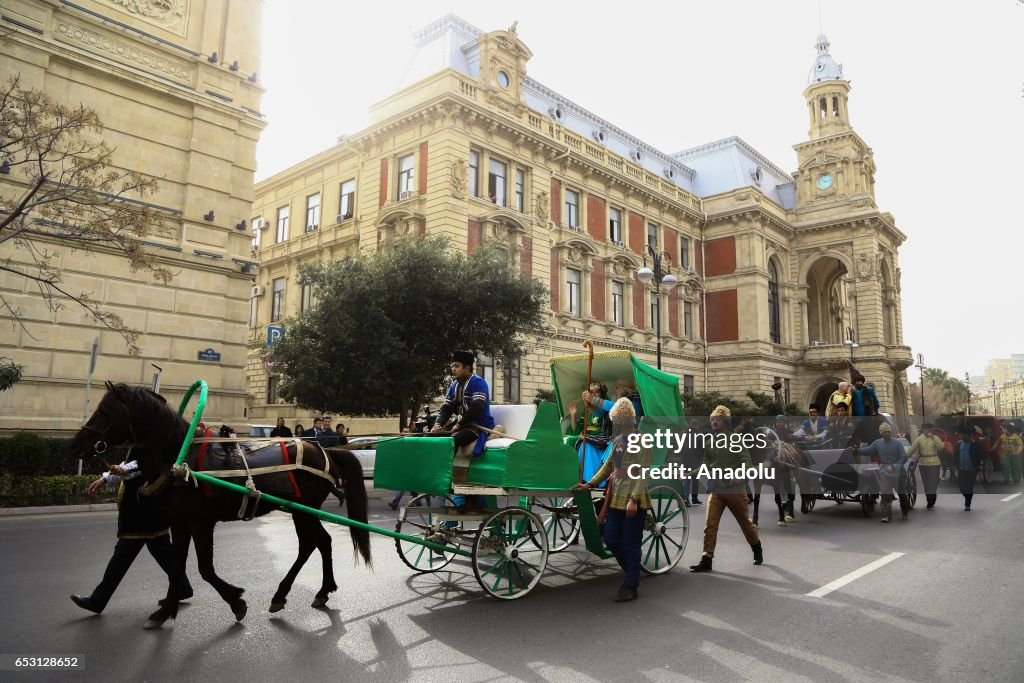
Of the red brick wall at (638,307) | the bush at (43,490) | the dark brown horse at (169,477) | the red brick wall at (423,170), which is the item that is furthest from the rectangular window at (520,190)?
the dark brown horse at (169,477)

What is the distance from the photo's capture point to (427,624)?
6000 millimetres

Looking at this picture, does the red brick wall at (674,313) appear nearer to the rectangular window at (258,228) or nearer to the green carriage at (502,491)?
the rectangular window at (258,228)

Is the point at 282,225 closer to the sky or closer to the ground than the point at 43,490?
closer to the sky

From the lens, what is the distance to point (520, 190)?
33812 millimetres

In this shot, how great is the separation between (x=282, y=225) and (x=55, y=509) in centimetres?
2893

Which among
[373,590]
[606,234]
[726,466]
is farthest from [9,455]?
[606,234]

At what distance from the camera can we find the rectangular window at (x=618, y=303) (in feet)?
128

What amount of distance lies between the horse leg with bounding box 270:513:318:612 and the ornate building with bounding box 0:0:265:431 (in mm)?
13613

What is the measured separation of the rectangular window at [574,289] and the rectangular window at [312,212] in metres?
14.4

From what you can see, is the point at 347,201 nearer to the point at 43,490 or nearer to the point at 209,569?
the point at 43,490

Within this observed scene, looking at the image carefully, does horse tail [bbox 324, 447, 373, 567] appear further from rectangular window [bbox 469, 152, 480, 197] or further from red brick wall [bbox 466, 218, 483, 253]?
rectangular window [bbox 469, 152, 480, 197]

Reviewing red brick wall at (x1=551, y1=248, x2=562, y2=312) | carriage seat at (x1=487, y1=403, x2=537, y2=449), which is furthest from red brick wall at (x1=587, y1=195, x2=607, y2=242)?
carriage seat at (x1=487, y1=403, x2=537, y2=449)

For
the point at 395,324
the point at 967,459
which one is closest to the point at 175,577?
the point at 967,459

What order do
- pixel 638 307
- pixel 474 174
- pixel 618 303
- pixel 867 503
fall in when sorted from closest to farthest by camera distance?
pixel 867 503
pixel 474 174
pixel 618 303
pixel 638 307
